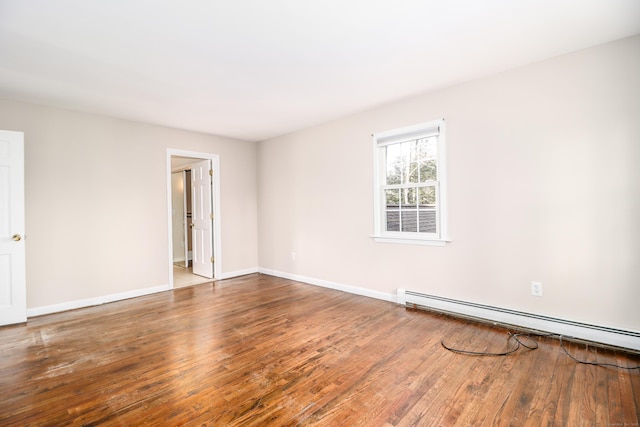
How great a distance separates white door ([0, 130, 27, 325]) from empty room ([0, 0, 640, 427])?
21mm

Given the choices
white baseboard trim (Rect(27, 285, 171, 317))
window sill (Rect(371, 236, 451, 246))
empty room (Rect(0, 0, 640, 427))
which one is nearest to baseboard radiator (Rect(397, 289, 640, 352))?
empty room (Rect(0, 0, 640, 427))

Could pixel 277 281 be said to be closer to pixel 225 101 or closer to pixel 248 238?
pixel 248 238

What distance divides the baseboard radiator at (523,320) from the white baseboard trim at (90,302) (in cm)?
357

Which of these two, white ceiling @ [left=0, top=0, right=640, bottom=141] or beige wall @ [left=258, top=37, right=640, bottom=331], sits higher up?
white ceiling @ [left=0, top=0, right=640, bottom=141]

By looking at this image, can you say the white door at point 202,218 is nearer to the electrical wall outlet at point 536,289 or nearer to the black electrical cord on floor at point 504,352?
the black electrical cord on floor at point 504,352

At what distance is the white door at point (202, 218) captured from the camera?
213 inches

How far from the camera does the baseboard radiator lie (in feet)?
8.12

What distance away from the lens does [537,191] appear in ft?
9.47

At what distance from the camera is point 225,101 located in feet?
12.2

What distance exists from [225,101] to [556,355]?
13.6 feet

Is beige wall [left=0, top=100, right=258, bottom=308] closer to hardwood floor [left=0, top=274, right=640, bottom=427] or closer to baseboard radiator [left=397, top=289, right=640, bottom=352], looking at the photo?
hardwood floor [left=0, top=274, right=640, bottom=427]

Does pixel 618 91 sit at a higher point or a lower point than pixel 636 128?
higher

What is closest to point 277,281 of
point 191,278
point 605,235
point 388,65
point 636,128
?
point 191,278

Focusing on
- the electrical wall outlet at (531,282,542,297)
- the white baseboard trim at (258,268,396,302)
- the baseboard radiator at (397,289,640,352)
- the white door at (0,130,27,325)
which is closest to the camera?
the baseboard radiator at (397,289,640,352)
